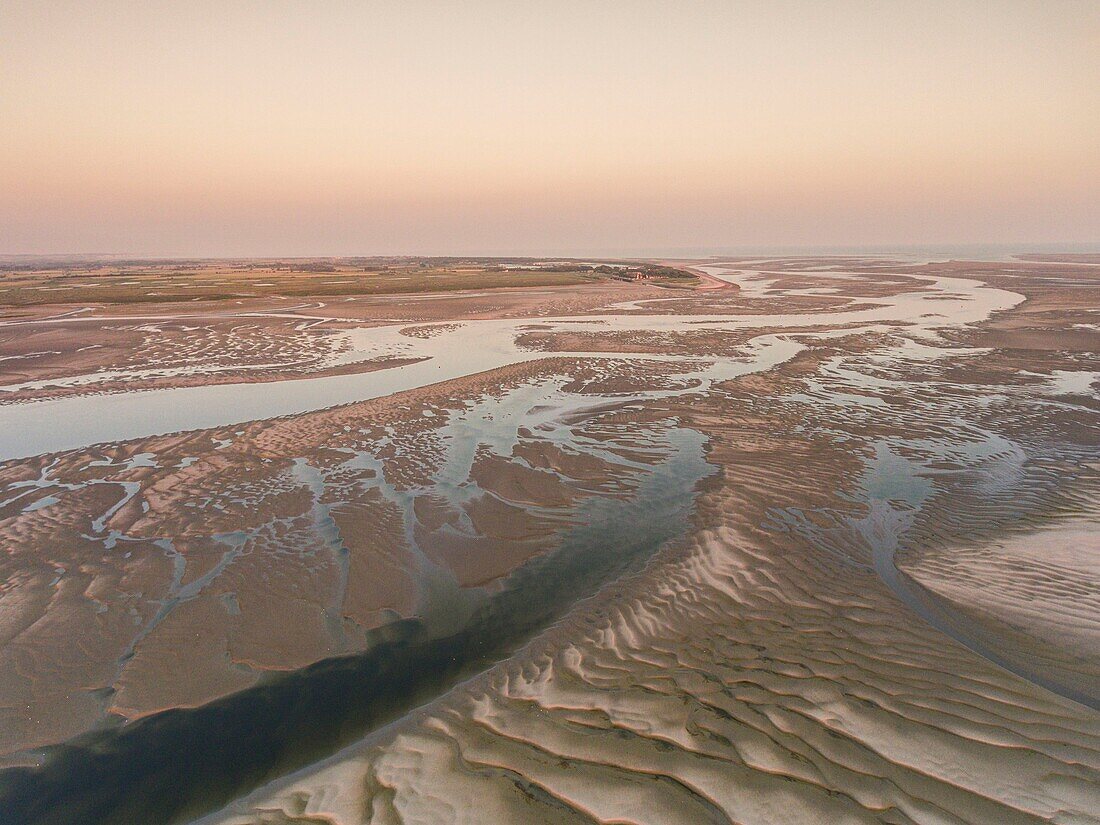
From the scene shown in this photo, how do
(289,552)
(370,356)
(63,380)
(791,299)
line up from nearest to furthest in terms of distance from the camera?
(289,552) → (63,380) → (370,356) → (791,299)

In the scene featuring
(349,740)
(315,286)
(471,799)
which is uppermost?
(315,286)

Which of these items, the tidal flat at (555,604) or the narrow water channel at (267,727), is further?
the narrow water channel at (267,727)

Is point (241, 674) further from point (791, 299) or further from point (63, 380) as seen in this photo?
point (791, 299)

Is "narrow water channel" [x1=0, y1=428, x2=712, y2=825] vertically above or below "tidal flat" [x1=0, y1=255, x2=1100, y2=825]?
below

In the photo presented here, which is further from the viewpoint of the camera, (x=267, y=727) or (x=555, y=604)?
(x=555, y=604)

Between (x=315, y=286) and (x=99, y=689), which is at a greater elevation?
(x=315, y=286)

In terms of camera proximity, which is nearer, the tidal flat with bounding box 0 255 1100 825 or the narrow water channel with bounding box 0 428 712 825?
the tidal flat with bounding box 0 255 1100 825

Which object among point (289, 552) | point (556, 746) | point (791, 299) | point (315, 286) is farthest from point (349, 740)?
point (315, 286)

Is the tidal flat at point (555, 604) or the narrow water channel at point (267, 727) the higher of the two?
the tidal flat at point (555, 604)
